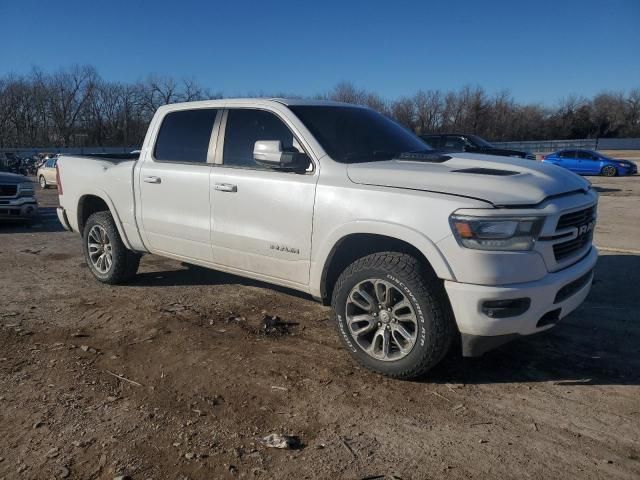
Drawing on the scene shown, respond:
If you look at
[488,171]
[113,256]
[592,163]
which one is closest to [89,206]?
[113,256]

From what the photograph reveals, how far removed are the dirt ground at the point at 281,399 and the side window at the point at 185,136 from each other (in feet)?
4.90

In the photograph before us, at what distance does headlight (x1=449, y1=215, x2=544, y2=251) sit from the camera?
3.21 meters

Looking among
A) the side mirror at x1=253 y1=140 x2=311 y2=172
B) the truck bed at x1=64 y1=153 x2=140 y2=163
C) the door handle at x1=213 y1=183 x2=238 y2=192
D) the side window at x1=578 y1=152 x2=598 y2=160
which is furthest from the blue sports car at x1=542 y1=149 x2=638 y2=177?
the side mirror at x1=253 y1=140 x2=311 y2=172

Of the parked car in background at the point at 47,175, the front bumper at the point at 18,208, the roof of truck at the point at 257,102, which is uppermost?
the roof of truck at the point at 257,102

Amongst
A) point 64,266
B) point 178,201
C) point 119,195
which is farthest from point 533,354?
point 64,266

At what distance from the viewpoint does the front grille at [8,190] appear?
10.6 meters

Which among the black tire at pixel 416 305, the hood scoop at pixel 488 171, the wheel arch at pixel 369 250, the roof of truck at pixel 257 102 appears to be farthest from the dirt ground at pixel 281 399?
the roof of truck at pixel 257 102

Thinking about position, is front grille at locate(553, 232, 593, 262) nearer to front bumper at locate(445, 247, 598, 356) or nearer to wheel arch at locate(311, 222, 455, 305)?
front bumper at locate(445, 247, 598, 356)

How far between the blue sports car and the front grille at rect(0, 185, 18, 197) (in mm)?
23325

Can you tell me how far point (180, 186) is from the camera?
4.98 m

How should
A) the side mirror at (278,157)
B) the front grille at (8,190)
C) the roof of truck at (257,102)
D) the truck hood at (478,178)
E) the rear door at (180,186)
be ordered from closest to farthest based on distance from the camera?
1. the truck hood at (478,178)
2. the side mirror at (278,157)
3. the roof of truck at (257,102)
4. the rear door at (180,186)
5. the front grille at (8,190)

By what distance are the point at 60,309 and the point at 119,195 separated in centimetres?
131

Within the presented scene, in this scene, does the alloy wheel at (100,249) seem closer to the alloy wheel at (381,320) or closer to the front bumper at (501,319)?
the alloy wheel at (381,320)

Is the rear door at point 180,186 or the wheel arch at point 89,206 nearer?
the rear door at point 180,186
